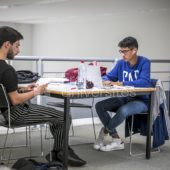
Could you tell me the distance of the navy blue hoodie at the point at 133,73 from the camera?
2.95 metres

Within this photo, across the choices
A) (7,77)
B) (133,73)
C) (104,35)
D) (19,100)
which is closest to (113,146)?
(133,73)

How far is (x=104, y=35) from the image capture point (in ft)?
31.0

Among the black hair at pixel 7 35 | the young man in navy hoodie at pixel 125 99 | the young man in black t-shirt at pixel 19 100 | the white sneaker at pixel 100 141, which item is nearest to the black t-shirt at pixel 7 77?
the young man in black t-shirt at pixel 19 100

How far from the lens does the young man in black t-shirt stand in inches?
90.4

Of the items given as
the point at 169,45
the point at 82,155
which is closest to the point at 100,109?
the point at 82,155

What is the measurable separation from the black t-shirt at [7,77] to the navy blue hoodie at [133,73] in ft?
3.33

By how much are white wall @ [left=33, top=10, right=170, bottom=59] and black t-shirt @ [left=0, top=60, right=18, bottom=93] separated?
5.05m

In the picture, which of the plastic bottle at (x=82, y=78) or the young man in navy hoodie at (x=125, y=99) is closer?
the plastic bottle at (x=82, y=78)

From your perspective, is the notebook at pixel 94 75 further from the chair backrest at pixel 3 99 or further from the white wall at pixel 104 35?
the white wall at pixel 104 35

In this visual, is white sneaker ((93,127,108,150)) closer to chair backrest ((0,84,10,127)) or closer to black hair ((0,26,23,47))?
chair backrest ((0,84,10,127))

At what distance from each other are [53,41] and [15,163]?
30.7 feet

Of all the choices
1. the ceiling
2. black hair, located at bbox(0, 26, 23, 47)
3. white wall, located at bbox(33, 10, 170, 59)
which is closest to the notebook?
black hair, located at bbox(0, 26, 23, 47)

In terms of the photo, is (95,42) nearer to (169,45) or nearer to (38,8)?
(38,8)

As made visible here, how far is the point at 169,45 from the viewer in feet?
22.7
